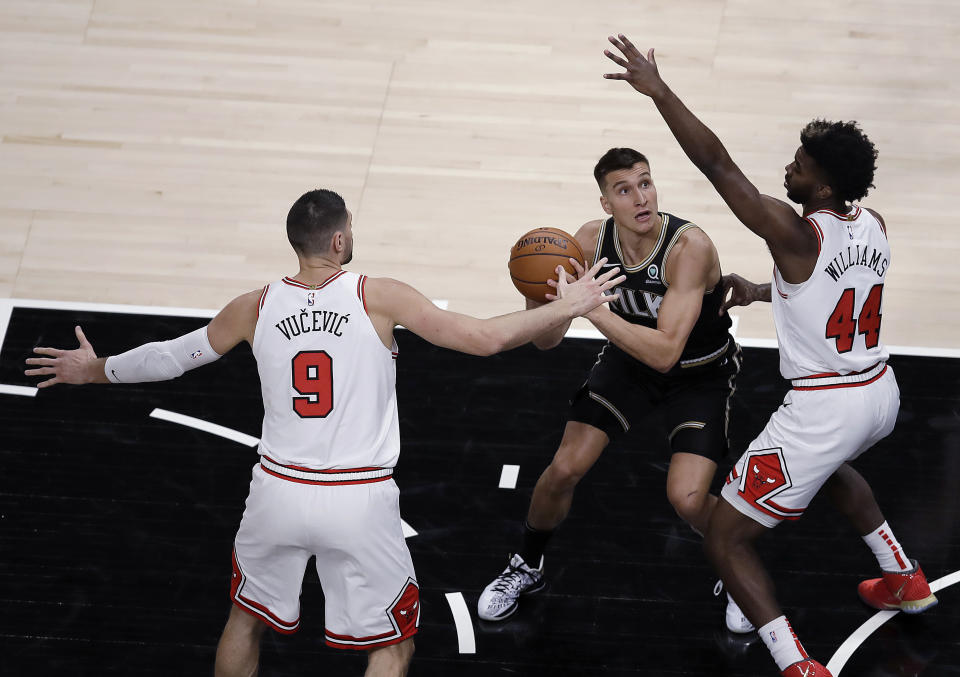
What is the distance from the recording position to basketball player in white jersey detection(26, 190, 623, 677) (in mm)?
3979

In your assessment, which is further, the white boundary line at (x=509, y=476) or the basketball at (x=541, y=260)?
the white boundary line at (x=509, y=476)

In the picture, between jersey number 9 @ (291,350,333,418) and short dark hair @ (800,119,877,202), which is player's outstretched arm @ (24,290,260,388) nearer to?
jersey number 9 @ (291,350,333,418)

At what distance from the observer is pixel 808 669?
4344 mm

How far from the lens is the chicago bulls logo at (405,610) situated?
409cm

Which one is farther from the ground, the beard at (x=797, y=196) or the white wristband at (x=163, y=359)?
the beard at (x=797, y=196)

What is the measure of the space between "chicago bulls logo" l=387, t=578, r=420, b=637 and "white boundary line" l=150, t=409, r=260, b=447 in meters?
2.07

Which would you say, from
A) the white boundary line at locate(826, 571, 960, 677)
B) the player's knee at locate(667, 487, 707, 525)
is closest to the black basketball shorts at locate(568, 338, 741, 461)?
the player's knee at locate(667, 487, 707, 525)

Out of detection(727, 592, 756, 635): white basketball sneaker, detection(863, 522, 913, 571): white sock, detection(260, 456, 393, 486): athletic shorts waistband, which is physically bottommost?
detection(727, 592, 756, 635): white basketball sneaker

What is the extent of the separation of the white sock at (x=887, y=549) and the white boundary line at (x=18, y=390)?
442 cm

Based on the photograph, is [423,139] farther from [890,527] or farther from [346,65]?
[890,527]

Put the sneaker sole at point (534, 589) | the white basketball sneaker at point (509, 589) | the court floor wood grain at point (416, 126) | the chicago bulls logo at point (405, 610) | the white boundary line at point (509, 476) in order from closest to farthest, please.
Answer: the chicago bulls logo at point (405, 610) < the white basketball sneaker at point (509, 589) < the sneaker sole at point (534, 589) < the white boundary line at point (509, 476) < the court floor wood grain at point (416, 126)

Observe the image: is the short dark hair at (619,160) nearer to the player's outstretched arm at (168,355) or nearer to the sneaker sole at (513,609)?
the player's outstretched arm at (168,355)

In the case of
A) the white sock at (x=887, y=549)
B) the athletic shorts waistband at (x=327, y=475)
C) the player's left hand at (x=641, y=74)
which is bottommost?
the athletic shorts waistband at (x=327, y=475)

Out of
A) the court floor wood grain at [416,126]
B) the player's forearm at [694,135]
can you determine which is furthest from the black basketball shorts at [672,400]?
the court floor wood grain at [416,126]
